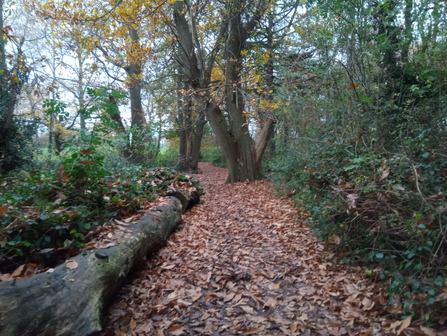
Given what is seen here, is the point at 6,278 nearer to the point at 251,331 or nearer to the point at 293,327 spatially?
the point at 251,331

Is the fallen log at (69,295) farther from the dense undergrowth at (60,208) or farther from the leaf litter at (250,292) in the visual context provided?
the dense undergrowth at (60,208)

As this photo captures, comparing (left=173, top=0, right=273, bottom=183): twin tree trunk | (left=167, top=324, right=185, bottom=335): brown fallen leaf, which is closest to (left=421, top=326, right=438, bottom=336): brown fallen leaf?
(left=167, top=324, right=185, bottom=335): brown fallen leaf

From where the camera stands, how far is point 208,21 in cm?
1066

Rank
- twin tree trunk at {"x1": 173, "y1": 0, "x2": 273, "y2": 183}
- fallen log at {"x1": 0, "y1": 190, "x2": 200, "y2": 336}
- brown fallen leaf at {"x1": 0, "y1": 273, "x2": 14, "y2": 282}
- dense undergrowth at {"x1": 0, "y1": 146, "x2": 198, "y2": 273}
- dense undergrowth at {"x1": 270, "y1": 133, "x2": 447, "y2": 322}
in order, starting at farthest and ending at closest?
twin tree trunk at {"x1": 173, "y1": 0, "x2": 273, "y2": 183} → dense undergrowth at {"x1": 0, "y1": 146, "x2": 198, "y2": 273} → dense undergrowth at {"x1": 270, "y1": 133, "x2": 447, "y2": 322} → brown fallen leaf at {"x1": 0, "y1": 273, "x2": 14, "y2": 282} → fallen log at {"x1": 0, "y1": 190, "x2": 200, "y2": 336}

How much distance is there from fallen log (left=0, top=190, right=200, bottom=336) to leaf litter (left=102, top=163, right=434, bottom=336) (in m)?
0.32

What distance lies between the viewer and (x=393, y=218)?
10.6 feet

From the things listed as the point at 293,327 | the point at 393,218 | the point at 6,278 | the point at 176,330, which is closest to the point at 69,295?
the point at 6,278

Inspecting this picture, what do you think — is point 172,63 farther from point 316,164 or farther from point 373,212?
point 373,212

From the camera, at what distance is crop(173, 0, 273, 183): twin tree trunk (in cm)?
974

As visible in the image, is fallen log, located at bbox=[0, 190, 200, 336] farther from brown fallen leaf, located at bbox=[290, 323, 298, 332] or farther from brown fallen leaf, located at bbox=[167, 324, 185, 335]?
brown fallen leaf, located at bbox=[290, 323, 298, 332]

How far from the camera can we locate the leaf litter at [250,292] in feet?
9.15

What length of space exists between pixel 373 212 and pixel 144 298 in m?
2.89

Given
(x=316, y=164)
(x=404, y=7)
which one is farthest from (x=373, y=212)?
(x=404, y=7)

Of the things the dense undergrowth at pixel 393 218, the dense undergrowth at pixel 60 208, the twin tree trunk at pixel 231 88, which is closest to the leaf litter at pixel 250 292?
the dense undergrowth at pixel 393 218
